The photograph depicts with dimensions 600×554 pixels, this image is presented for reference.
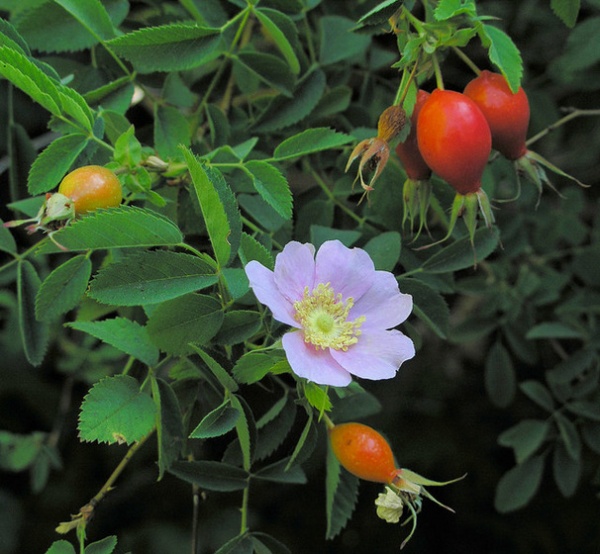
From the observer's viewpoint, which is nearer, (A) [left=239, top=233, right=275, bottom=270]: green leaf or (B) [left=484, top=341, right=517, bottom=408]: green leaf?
(A) [left=239, top=233, right=275, bottom=270]: green leaf

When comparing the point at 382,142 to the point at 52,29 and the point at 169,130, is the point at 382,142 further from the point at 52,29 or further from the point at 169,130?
the point at 52,29

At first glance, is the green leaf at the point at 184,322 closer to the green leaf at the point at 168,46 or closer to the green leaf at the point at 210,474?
the green leaf at the point at 210,474

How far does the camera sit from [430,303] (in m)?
0.97

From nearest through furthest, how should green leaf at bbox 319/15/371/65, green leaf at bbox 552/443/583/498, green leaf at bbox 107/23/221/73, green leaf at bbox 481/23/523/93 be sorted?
green leaf at bbox 481/23/523/93, green leaf at bbox 107/23/221/73, green leaf at bbox 319/15/371/65, green leaf at bbox 552/443/583/498

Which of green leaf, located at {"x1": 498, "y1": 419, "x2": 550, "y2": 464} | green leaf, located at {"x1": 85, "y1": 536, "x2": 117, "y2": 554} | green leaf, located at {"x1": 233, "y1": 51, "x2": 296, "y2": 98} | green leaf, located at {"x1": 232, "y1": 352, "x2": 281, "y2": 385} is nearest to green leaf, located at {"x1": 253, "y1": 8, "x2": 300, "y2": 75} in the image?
green leaf, located at {"x1": 233, "y1": 51, "x2": 296, "y2": 98}

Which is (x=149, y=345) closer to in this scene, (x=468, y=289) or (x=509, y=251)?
(x=468, y=289)

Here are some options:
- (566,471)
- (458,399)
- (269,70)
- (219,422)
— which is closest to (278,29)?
(269,70)

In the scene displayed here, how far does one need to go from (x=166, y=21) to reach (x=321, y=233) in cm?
42

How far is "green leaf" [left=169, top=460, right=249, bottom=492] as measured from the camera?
2.84 feet

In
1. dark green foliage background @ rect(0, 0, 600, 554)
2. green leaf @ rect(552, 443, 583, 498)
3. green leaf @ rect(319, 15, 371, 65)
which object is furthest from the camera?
dark green foliage background @ rect(0, 0, 600, 554)

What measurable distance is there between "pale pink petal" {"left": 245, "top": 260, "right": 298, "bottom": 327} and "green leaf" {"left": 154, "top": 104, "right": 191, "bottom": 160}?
1.06 feet

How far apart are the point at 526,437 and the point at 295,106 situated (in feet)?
2.32

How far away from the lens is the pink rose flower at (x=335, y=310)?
73 cm

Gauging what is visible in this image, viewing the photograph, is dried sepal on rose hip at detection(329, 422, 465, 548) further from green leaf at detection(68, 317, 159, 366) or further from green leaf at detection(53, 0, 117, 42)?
green leaf at detection(53, 0, 117, 42)
